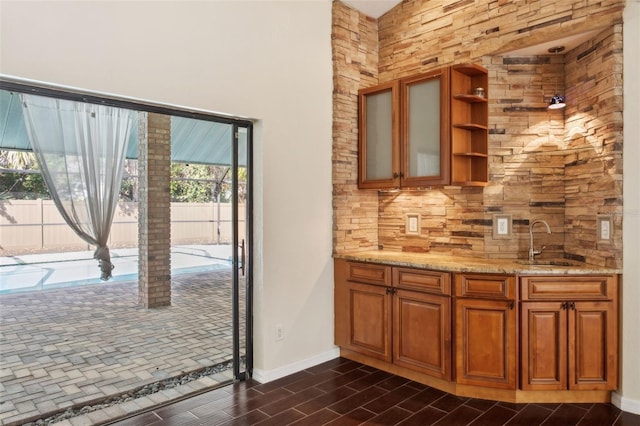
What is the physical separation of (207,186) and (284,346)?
1770mm

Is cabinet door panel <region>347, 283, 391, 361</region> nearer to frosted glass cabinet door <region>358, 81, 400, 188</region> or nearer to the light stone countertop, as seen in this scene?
the light stone countertop

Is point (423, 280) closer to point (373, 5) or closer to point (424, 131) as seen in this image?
point (424, 131)

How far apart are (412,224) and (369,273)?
78 cm

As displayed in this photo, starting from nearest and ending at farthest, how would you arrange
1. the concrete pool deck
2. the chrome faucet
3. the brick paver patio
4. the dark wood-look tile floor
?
the dark wood-look tile floor, the concrete pool deck, the brick paver patio, the chrome faucet

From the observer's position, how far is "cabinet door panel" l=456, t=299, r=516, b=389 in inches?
116

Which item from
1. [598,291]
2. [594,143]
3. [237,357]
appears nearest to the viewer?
[598,291]

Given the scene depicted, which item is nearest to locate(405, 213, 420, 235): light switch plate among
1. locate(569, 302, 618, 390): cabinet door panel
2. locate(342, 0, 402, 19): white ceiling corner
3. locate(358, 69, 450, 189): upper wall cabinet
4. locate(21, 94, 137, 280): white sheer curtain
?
locate(358, 69, 450, 189): upper wall cabinet

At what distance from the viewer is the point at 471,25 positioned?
11.9 ft

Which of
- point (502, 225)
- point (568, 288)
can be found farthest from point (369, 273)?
point (568, 288)

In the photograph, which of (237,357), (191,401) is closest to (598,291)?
(237,357)

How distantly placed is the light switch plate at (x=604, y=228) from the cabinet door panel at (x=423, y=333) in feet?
3.90

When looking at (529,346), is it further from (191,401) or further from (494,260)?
(191,401)

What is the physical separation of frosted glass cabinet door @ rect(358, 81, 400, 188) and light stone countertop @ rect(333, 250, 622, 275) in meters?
0.68

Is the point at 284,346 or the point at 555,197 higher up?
the point at 555,197
